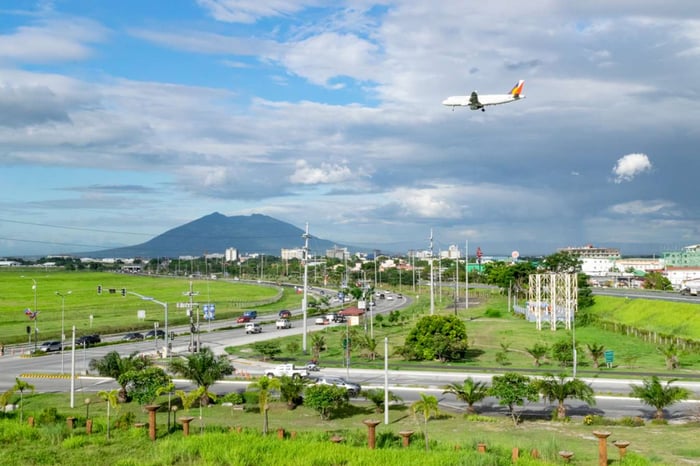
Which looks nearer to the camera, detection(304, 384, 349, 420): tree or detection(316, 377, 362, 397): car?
detection(304, 384, 349, 420): tree

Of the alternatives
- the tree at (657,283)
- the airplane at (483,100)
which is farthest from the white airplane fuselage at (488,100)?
the tree at (657,283)

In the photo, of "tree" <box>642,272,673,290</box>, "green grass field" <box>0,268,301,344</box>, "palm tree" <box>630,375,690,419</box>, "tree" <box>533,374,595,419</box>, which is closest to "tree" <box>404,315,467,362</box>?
"tree" <box>533,374,595,419</box>

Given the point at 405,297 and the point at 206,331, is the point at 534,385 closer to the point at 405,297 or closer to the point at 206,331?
the point at 206,331

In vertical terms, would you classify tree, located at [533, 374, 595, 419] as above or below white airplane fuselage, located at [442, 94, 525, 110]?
below

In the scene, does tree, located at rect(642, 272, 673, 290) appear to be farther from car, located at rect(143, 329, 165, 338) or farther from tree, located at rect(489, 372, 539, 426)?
tree, located at rect(489, 372, 539, 426)

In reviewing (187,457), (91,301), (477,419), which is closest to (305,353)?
(477,419)

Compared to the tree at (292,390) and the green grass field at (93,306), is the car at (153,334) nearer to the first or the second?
the green grass field at (93,306)
